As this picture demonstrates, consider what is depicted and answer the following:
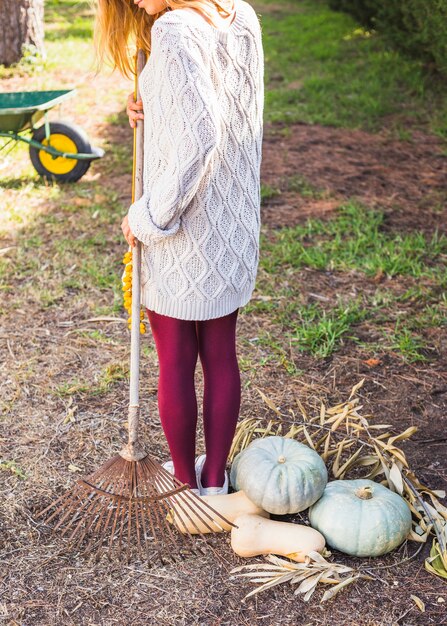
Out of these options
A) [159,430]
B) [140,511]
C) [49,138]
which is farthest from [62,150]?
[140,511]

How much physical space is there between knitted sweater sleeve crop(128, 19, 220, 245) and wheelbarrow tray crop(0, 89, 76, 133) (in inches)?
121

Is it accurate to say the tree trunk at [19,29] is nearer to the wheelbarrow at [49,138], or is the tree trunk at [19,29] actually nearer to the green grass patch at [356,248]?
the wheelbarrow at [49,138]

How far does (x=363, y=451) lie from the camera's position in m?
3.11

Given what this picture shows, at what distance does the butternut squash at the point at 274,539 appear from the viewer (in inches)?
→ 98.7

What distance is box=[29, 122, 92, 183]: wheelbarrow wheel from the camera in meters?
5.52

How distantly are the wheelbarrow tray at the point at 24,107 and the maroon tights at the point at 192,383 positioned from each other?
118 inches

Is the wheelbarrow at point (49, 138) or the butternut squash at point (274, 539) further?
the wheelbarrow at point (49, 138)

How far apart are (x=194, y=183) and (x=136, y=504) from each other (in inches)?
39.5

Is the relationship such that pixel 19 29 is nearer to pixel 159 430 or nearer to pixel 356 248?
A: pixel 356 248

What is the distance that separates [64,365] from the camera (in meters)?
3.68

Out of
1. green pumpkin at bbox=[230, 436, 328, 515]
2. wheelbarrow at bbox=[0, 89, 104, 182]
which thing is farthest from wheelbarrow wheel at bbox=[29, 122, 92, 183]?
green pumpkin at bbox=[230, 436, 328, 515]

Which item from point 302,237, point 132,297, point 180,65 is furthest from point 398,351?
point 180,65

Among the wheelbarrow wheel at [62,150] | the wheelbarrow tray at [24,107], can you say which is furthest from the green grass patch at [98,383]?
the wheelbarrow wheel at [62,150]

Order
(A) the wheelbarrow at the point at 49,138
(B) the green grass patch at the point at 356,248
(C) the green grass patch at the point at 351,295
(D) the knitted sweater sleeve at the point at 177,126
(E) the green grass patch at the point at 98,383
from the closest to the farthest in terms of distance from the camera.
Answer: (D) the knitted sweater sleeve at the point at 177,126 < (E) the green grass patch at the point at 98,383 < (C) the green grass patch at the point at 351,295 < (B) the green grass patch at the point at 356,248 < (A) the wheelbarrow at the point at 49,138
